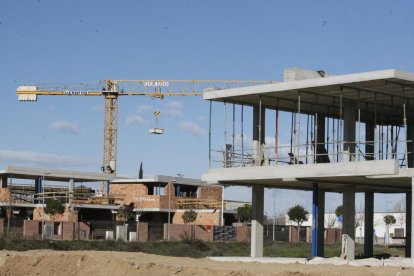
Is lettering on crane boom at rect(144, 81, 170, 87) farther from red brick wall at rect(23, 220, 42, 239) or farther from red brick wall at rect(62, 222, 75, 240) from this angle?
red brick wall at rect(23, 220, 42, 239)

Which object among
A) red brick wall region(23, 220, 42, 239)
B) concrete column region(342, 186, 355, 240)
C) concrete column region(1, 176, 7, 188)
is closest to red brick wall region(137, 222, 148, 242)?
red brick wall region(23, 220, 42, 239)

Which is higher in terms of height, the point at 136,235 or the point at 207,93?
the point at 207,93

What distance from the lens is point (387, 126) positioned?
138 feet

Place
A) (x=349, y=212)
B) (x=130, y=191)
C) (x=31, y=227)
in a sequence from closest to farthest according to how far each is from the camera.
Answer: (x=349, y=212) < (x=31, y=227) < (x=130, y=191)

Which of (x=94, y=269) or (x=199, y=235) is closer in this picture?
(x=94, y=269)

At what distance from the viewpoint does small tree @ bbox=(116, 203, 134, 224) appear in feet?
255

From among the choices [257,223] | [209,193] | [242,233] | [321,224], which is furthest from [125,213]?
[321,224]

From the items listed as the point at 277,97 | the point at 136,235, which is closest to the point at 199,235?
the point at 136,235

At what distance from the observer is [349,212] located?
3469cm

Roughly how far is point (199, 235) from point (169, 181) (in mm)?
9670

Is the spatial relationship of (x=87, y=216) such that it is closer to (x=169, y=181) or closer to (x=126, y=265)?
(x=169, y=181)

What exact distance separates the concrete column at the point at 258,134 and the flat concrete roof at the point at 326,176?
1.10 m

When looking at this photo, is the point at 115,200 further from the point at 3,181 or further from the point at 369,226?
the point at 369,226

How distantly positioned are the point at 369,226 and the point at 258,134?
800 centimetres
